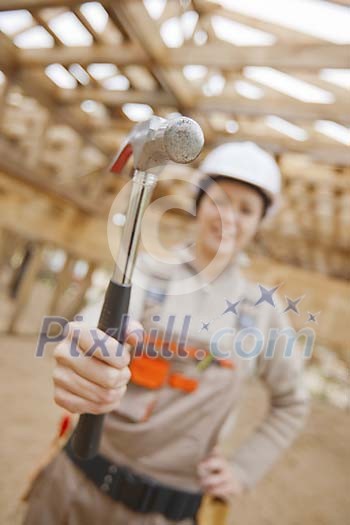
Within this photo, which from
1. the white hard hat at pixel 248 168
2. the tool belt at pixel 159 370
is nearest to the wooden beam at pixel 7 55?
the white hard hat at pixel 248 168

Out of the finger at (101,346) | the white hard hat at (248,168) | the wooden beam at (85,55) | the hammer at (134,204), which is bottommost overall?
the finger at (101,346)

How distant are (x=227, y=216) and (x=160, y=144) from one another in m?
0.59

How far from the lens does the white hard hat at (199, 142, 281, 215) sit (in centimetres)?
96

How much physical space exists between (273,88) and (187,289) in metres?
1.85

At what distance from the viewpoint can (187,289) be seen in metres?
0.96

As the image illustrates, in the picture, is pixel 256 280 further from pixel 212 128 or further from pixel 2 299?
pixel 2 299

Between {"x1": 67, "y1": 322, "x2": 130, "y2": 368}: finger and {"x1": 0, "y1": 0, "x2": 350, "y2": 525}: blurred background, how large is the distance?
0.49 feet

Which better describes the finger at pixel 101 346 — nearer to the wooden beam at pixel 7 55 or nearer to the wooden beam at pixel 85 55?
the wooden beam at pixel 85 55

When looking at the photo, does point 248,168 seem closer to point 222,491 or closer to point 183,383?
point 183,383

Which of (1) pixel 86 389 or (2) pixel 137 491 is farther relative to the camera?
(2) pixel 137 491

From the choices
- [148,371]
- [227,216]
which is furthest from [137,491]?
[227,216]

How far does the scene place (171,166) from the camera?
88.4 inches

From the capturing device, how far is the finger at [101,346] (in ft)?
1.38

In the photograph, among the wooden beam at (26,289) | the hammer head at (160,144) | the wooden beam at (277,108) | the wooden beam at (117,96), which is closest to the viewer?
the hammer head at (160,144)
